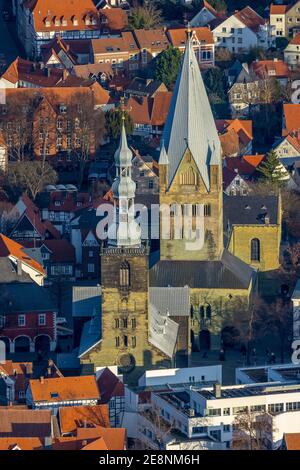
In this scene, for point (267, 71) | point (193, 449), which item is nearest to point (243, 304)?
point (193, 449)

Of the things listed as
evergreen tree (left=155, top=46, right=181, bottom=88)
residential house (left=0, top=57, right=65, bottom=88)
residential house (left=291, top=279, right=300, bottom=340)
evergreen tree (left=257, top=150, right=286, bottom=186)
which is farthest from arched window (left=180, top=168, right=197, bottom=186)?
residential house (left=0, top=57, right=65, bottom=88)

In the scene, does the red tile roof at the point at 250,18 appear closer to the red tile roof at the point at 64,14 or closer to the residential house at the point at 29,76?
the red tile roof at the point at 64,14

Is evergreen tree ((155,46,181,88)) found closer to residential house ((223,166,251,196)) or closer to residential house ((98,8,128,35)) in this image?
residential house ((98,8,128,35))

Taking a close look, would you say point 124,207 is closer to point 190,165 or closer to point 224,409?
point 190,165

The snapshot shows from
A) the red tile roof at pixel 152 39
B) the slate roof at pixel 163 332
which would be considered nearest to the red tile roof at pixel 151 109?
the red tile roof at pixel 152 39

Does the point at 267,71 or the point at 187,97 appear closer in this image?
the point at 187,97

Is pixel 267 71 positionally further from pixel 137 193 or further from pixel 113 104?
pixel 137 193
